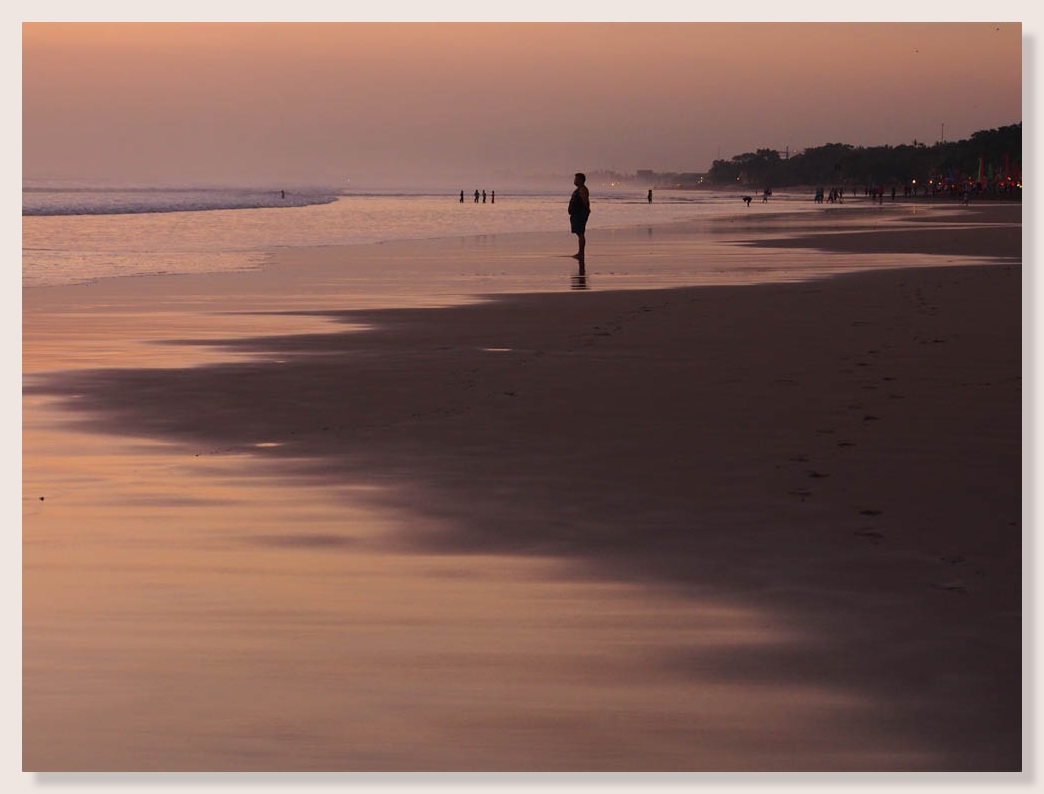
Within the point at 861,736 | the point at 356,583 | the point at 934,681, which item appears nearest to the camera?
the point at 861,736

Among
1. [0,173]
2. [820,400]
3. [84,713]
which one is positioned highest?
[0,173]

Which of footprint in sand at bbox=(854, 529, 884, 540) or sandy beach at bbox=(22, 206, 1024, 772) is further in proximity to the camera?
footprint in sand at bbox=(854, 529, 884, 540)

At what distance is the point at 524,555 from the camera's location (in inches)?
342

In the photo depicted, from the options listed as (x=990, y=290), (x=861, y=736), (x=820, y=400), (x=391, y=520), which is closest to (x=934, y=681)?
(x=861, y=736)

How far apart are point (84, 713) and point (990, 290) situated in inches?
898

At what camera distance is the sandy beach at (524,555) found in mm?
6074

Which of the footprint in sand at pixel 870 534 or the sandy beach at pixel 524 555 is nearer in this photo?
the sandy beach at pixel 524 555

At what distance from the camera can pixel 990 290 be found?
2708 centimetres

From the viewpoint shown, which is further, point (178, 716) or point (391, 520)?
point (391, 520)

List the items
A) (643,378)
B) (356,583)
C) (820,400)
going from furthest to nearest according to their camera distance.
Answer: (643,378)
(820,400)
(356,583)

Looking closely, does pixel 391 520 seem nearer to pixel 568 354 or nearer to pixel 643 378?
pixel 643 378

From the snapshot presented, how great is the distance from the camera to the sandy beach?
607 centimetres

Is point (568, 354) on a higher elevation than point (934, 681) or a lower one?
higher

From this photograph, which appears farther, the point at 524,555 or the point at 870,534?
the point at 870,534
